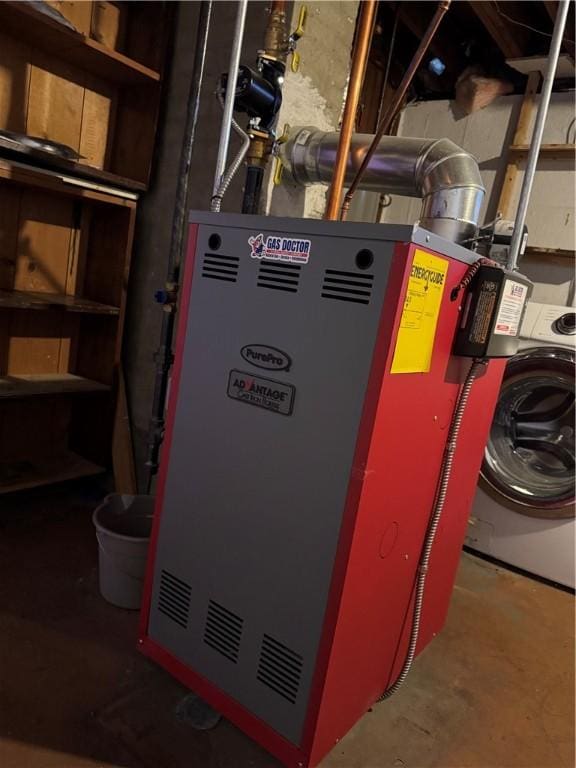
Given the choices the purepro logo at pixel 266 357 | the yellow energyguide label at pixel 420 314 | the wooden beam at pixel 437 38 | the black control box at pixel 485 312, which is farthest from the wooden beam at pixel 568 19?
the purepro logo at pixel 266 357

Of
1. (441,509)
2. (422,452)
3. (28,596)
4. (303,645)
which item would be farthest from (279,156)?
(28,596)

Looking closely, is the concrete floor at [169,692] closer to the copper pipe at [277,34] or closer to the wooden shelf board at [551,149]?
the copper pipe at [277,34]

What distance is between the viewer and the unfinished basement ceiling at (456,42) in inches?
99.7

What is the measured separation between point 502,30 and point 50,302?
245 centimetres

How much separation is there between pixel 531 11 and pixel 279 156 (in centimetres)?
180

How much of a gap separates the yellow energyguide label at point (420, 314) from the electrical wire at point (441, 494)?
216 millimetres

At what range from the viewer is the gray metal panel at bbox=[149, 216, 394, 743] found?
1.07m

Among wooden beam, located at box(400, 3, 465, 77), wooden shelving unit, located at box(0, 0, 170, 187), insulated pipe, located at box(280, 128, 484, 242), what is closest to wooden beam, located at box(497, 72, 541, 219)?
wooden beam, located at box(400, 3, 465, 77)

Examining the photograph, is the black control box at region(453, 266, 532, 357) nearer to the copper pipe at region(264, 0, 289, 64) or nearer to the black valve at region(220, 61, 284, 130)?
the black valve at region(220, 61, 284, 130)

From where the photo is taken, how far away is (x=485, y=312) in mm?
1237

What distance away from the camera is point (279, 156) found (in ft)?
5.94

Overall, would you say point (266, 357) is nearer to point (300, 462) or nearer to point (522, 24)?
point (300, 462)

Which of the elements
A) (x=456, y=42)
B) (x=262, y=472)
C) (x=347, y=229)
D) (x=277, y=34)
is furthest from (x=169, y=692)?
(x=456, y=42)

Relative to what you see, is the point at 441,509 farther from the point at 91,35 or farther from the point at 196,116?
the point at 91,35
